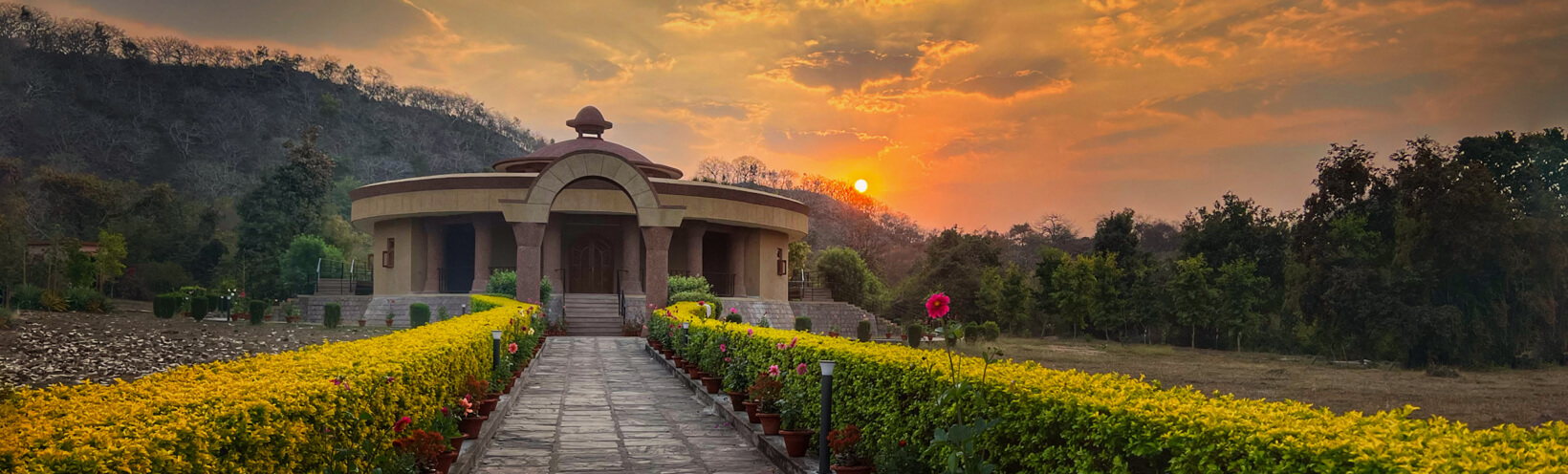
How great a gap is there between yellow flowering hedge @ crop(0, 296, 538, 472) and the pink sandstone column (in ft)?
85.2

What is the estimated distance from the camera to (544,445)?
8.44m

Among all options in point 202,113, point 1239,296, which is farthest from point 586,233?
point 202,113

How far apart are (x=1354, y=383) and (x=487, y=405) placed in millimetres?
21646

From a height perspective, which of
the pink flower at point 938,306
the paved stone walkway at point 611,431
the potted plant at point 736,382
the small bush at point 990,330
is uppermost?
the pink flower at point 938,306

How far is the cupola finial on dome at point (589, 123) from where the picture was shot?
34.1 metres

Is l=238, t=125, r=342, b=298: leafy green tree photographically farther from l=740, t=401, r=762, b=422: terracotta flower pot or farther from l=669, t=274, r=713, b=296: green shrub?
l=740, t=401, r=762, b=422: terracotta flower pot

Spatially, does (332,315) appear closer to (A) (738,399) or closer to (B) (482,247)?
(B) (482,247)

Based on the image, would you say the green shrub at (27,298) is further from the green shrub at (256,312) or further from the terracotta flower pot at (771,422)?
the terracotta flower pot at (771,422)

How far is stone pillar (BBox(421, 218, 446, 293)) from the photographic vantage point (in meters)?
31.9

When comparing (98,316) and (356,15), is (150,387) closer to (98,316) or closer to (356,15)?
(98,316)

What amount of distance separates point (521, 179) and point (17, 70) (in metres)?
77.2

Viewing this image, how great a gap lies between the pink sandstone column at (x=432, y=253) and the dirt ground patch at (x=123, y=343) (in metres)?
2.79

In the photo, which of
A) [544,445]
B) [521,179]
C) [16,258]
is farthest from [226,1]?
[544,445]

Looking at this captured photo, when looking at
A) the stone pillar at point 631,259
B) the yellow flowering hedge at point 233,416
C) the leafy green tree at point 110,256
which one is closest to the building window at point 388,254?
the stone pillar at point 631,259
